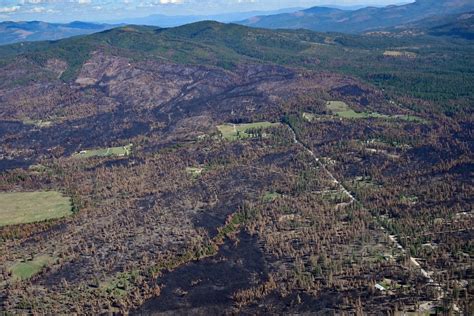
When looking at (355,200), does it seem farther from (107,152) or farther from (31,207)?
(107,152)

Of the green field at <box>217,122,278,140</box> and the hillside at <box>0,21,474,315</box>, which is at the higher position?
the green field at <box>217,122,278,140</box>

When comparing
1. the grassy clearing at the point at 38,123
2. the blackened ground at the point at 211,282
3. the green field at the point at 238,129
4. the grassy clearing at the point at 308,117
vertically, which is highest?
the grassy clearing at the point at 308,117

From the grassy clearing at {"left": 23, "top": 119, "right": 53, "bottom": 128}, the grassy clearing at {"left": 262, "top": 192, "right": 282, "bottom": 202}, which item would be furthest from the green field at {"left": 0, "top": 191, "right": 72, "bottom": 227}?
the grassy clearing at {"left": 23, "top": 119, "right": 53, "bottom": 128}

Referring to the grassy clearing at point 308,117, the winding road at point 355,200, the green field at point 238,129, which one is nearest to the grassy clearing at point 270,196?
the winding road at point 355,200

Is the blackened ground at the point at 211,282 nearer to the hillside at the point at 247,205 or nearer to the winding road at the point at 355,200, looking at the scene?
the hillside at the point at 247,205

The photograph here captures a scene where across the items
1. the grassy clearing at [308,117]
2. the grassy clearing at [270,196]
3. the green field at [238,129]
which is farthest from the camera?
the grassy clearing at [308,117]

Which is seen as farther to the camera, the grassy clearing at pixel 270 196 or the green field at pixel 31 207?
the green field at pixel 31 207

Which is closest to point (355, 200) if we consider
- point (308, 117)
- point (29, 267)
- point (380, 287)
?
point (380, 287)

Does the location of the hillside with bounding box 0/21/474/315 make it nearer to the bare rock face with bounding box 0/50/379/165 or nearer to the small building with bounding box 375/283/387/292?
the small building with bounding box 375/283/387/292
